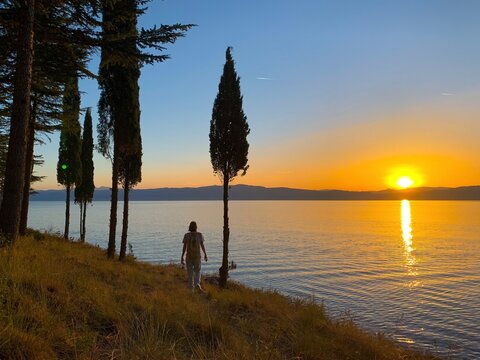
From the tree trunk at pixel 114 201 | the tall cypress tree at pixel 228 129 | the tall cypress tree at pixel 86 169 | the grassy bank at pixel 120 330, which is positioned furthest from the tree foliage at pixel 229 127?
the tall cypress tree at pixel 86 169

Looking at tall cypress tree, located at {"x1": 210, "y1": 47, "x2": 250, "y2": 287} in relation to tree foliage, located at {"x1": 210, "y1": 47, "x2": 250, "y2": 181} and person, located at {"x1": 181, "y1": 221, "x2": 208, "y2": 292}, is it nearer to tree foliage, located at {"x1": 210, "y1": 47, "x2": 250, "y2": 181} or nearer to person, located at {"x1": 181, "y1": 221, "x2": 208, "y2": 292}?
tree foliage, located at {"x1": 210, "y1": 47, "x2": 250, "y2": 181}

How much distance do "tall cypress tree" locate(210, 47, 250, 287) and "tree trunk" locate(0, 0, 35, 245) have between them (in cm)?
1019

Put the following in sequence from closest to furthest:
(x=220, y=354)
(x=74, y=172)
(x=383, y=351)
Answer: (x=220, y=354)
(x=383, y=351)
(x=74, y=172)

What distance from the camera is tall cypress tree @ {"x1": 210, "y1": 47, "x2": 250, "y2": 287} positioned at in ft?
61.1

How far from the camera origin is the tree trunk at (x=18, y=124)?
9391 millimetres

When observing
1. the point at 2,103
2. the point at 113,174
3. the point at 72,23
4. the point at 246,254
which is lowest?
the point at 246,254

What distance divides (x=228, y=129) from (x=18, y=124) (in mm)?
10575

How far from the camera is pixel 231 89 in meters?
18.7

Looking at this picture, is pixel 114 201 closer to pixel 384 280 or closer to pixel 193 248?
pixel 193 248

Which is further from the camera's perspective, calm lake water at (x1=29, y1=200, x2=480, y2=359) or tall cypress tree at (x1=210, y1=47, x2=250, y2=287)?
tall cypress tree at (x1=210, y1=47, x2=250, y2=287)

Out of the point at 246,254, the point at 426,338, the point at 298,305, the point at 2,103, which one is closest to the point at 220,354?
the point at 298,305

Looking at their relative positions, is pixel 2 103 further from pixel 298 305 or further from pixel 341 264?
pixel 341 264

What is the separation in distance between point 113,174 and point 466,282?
75.3 ft

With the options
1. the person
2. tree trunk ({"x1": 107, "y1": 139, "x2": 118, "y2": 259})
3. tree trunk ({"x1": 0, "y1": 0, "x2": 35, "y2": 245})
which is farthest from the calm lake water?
tree trunk ({"x1": 0, "y1": 0, "x2": 35, "y2": 245})
